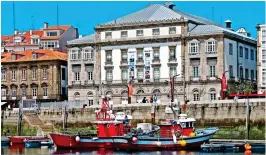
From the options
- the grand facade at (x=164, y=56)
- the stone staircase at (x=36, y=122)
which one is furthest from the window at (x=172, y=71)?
the stone staircase at (x=36, y=122)

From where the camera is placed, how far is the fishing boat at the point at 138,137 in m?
45.7

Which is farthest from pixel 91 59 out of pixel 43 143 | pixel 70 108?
pixel 43 143

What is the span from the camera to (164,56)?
7119cm

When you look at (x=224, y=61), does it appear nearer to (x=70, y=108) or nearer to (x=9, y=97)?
(x=70, y=108)

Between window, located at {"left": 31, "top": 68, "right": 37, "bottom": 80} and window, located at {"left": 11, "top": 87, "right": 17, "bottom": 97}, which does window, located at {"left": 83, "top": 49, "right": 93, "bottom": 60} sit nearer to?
window, located at {"left": 31, "top": 68, "right": 37, "bottom": 80}

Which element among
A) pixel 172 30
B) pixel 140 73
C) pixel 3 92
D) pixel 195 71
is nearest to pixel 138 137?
pixel 195 71

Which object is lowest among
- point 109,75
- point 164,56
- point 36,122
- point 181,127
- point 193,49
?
point 36,122

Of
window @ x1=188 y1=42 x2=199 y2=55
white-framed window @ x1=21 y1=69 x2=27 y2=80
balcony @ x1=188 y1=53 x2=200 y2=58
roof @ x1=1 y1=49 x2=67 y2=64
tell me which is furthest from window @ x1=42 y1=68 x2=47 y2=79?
window @ x1=188 y1=42 x2=199 y2=55

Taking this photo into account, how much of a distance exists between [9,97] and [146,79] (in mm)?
17699

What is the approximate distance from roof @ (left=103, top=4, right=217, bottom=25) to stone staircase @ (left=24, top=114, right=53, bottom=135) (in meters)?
14.3

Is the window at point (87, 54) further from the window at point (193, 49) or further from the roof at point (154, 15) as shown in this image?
the window at point (193, 49)

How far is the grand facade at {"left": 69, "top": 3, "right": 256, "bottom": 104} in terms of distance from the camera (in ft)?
227

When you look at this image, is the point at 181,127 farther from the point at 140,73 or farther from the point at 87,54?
the point at 87,54

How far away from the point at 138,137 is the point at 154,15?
92.9ft
